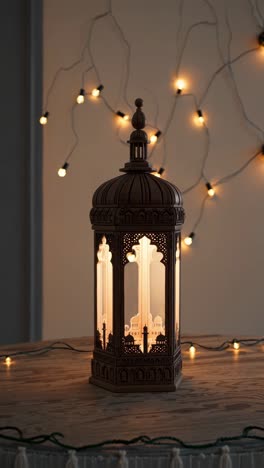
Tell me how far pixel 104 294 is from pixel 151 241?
0.18 m

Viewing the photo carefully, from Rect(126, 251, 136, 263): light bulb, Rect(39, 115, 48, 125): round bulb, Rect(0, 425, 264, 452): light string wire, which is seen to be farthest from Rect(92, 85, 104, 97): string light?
Rect(0, 425, 264, 452): light string wire

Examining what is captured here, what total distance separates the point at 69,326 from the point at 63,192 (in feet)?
1.74

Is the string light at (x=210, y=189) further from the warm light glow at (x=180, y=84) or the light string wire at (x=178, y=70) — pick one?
the warm light glow at (x=180, y=84)

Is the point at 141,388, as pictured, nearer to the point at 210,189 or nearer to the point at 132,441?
the point at 132,441

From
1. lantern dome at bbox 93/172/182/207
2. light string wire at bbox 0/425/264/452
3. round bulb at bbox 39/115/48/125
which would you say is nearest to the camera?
light string wire at bbox 0/425/264/452

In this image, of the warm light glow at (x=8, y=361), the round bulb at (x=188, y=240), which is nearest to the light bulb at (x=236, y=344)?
the warm light glow at (x=8, y=361)

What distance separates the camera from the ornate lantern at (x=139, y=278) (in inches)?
52.9

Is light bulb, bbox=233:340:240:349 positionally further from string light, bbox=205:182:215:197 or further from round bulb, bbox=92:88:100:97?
round bulb, bbox=92:88:100:97

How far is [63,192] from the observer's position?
264 centimetres

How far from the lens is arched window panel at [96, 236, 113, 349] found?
140 centimetres

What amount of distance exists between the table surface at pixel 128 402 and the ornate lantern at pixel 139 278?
1.7 inches

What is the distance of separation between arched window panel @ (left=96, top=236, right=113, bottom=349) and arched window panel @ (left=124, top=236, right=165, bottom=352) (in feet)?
0.12

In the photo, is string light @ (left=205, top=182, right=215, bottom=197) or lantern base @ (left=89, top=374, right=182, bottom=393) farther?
string light @ (left=205, top=182, right=215, bottom=197)

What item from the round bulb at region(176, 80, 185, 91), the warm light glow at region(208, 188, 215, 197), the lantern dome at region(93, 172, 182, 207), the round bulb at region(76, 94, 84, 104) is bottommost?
the lantern dome at region(93, 172, 182, 207)
